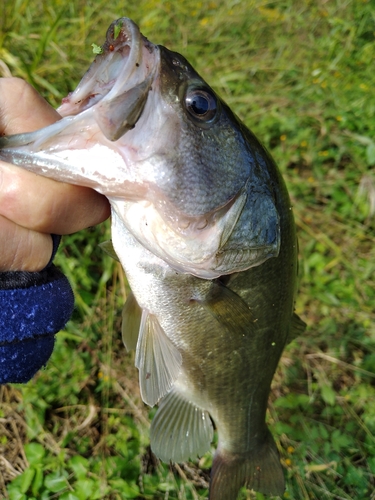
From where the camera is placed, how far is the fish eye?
99 cm


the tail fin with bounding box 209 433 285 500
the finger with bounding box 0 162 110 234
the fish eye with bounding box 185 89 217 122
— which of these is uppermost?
the fish eye with bounding box 185 89 217 122

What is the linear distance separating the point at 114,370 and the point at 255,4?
3.10 m

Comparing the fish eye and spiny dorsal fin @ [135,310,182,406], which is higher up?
the fish eye

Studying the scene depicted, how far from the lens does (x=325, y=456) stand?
2365mm

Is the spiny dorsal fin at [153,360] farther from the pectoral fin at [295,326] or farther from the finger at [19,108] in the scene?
the finger at [19,108]

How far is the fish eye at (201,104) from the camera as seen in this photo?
990mm

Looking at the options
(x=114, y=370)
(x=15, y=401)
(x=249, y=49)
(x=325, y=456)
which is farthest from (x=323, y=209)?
(x=15, y=401)

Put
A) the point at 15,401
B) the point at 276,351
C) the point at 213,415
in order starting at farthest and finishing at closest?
the point at 15,401 < the point at 213,415 < the point at 276,351

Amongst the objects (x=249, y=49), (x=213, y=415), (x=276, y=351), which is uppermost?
(x=249, y=49)

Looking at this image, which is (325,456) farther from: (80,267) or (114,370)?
(80,267)

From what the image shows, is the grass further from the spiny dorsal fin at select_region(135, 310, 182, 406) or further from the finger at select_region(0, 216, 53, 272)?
the finger at select_region(0, 216, 53, 272)

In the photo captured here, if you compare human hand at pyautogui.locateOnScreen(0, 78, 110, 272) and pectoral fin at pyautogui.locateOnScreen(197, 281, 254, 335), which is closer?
human hand at pyautogui.locateOnScreen(0, 78, 110, 272)

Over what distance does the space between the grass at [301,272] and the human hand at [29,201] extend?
1.38 meters

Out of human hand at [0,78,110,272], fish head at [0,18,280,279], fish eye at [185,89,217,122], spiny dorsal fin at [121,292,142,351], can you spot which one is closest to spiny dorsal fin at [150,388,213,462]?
spiny dorsal fin at [121,292,142,351]
